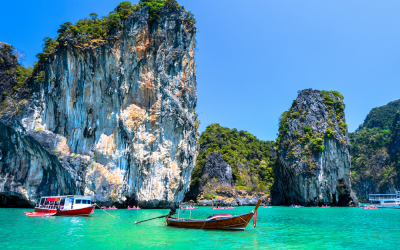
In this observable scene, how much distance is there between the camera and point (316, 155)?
57.1 m

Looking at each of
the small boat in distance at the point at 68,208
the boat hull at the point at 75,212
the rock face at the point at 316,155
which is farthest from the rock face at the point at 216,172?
the boat hull at the point at 75,212

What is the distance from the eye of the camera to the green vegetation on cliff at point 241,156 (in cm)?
7162

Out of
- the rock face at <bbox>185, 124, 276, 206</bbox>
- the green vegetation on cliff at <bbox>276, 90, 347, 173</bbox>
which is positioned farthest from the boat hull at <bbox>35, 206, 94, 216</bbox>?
the green vegetation on cliff at <bbox>276, 90, 347, 173</bbox>

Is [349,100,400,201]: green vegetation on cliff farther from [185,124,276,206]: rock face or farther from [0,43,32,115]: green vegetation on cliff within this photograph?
[0,43,32,115]: green vegetation on cliff

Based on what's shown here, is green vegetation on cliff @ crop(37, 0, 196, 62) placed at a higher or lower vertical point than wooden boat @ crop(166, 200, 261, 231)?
higher

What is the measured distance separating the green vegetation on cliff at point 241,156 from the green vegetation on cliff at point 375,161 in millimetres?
27201

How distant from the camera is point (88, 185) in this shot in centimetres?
3547

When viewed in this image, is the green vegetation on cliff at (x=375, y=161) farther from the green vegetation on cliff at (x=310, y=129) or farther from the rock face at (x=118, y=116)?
the rock face at (x=118, y=116)

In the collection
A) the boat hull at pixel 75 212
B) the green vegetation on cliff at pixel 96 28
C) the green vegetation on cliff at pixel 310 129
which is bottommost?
the boat hull at pixel 75 212

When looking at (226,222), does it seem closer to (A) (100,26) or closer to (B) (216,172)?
(A) (100,26)

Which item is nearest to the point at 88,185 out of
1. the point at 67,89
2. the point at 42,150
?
the point at 42,150

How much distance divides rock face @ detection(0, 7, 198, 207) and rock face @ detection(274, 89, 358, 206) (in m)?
28.6

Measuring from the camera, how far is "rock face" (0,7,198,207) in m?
36.2

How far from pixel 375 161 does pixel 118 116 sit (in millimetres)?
79643
